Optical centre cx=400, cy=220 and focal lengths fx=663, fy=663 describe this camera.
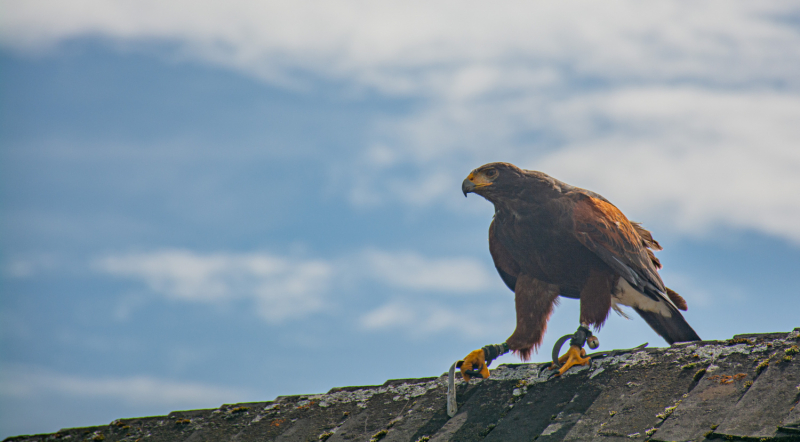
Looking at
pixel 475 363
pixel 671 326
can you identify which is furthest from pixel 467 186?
pixel 671 326

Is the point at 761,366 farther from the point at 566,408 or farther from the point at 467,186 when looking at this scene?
the point at 467,186

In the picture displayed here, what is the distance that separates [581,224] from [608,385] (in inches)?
66.8

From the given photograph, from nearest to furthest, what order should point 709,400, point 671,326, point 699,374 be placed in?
point 709,400, point 699,374, point 671,326

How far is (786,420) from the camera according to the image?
3055 mm

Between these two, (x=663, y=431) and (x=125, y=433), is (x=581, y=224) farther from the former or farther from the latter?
(x=125, y=433)

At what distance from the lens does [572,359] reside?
4637 mm

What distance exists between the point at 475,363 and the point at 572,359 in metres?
0.82

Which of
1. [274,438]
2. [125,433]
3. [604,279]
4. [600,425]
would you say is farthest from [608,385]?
[125,433]

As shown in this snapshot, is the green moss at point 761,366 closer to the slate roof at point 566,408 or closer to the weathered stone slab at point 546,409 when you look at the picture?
the slate roof at point 566,408

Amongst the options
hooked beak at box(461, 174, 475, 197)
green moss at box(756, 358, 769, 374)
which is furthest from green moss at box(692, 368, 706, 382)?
hooked beak at box(461, 174, 475, 197)

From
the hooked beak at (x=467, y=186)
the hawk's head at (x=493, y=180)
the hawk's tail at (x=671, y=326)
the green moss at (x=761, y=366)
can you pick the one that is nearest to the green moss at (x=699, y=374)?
the green moss at (x=761, y=366)

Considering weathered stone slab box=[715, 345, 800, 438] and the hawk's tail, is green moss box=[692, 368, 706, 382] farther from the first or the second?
the hawk's tail

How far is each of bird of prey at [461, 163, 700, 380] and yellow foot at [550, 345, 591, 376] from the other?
39 cm

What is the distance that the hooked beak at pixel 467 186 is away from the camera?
19.5ft
